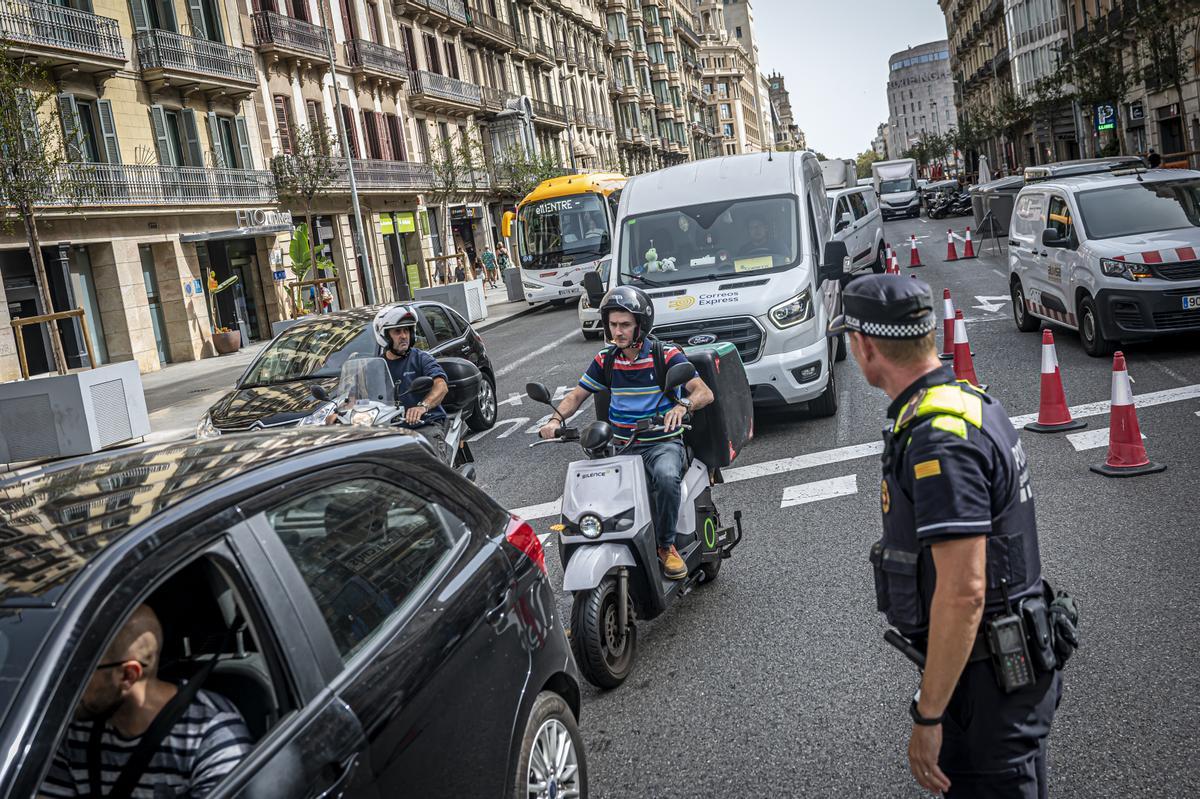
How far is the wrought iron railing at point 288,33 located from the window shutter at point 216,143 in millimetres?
4610

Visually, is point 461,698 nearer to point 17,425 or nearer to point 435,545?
point 435,545

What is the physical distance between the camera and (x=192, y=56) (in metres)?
33.1

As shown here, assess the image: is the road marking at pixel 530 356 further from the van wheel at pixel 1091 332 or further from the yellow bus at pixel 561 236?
the van wheel at pixel 1091 332

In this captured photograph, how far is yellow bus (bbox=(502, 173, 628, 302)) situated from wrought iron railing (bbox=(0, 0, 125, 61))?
1184cm

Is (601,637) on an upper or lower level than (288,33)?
lower

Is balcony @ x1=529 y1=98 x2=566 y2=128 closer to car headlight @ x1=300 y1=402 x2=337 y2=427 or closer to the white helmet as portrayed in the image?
car headlight @ x1=300 y1=402 x2=337 y2=427

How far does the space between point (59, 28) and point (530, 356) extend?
56.3ft

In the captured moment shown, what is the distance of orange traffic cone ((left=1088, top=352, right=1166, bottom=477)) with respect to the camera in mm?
7441

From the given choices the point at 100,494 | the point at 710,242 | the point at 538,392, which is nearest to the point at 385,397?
the point at 538,392

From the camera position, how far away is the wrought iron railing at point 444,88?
50.0 metres

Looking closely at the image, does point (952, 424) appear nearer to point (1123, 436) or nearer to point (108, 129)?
point (1123, 436)

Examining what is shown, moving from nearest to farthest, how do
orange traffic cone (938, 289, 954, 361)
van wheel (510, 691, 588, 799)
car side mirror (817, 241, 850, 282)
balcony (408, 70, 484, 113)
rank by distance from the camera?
van wheel (510, 691, 588, 799)
car side mirror (817, 241, 850, 282)
orange traffic cone (938, 289, 954, 361)
balcony (408, 70, 484, 113)

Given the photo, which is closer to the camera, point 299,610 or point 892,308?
point 299,610

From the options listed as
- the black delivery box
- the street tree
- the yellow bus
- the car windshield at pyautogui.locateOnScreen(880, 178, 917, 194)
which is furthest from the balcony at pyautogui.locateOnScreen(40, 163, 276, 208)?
the car windshield at pyautogui.locateOnScreen(880, 178, 917, 194)
